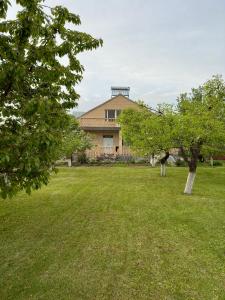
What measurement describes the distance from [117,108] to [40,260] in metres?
34.6

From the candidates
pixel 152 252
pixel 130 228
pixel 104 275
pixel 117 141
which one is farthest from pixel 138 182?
pixel 117 141

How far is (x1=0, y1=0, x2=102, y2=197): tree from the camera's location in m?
5.57

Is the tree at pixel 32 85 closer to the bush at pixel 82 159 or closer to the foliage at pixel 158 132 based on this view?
the foliage at pixel 158 132

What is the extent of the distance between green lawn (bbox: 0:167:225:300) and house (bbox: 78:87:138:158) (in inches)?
996

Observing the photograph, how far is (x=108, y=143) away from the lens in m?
41.7

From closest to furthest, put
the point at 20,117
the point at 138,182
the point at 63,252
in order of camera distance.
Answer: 1. the point at 20,117
2. the point at 63,252
3. the point at 138,182

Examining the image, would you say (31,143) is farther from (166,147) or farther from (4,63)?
(166,147)

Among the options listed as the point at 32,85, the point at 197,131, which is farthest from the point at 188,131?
the point at 32,85

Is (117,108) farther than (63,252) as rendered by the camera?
Yes

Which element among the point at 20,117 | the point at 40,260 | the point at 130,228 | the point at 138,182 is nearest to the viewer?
the point at 20,117


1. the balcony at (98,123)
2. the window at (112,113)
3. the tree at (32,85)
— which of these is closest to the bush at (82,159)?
the balcony at (98,123)

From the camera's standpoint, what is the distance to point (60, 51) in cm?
687

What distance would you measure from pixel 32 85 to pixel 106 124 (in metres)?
33.9

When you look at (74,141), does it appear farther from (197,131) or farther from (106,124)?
(197,131)
